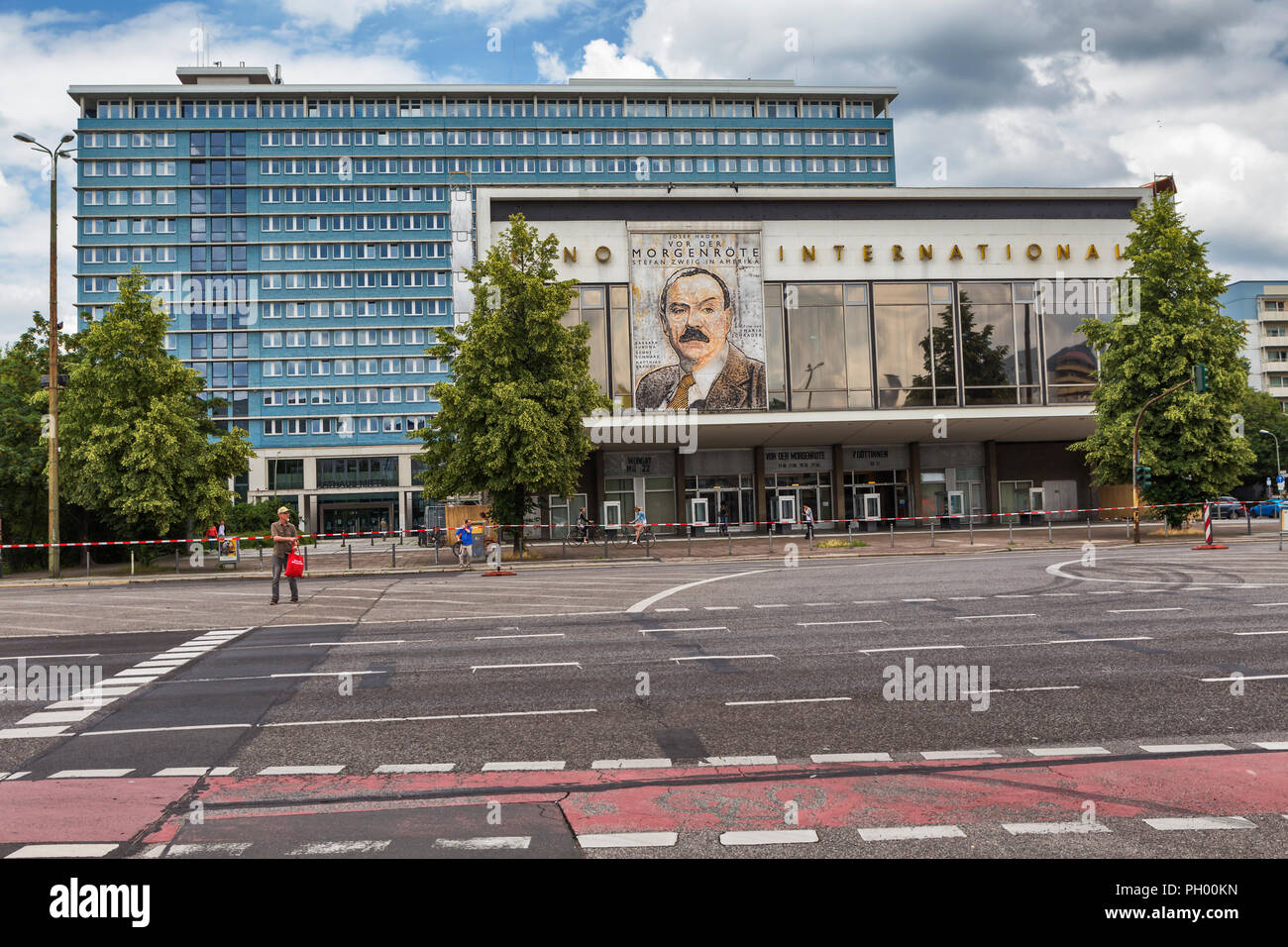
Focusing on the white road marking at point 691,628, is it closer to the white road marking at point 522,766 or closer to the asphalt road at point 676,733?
the asphalt road at point 676,733

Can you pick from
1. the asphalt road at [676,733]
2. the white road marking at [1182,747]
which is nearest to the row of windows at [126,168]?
the asphalt road at [676,733]

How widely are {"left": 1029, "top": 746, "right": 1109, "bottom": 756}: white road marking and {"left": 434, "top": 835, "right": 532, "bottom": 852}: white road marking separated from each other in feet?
13.3

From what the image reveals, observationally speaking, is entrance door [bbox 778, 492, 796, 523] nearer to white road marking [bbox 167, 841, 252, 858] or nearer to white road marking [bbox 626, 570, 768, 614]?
white road marking [bbox 626, 570, 768, 614]

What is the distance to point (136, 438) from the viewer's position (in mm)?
31609

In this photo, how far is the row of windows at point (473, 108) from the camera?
89.7 meters

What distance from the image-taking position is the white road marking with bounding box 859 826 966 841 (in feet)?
17.1

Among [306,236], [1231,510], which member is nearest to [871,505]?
[1231,510]

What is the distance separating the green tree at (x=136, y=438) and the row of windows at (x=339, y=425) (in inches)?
2052

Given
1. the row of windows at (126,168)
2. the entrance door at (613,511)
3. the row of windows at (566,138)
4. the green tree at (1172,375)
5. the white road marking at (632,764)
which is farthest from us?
the row of windows at (566,138)

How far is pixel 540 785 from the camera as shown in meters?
6.52

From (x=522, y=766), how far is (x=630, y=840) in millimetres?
2056

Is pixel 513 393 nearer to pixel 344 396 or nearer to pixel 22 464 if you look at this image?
pixel 22 464

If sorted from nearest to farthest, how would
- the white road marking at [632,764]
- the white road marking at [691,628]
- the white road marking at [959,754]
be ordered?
the white road marking at [632,764], the white road marking at [959,754], the white road marking at [691,628]

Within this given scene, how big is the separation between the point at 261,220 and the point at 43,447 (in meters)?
59.6
